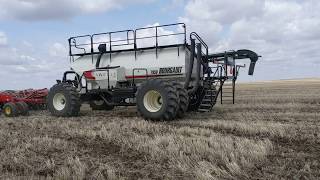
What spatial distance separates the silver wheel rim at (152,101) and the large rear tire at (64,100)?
3237 millimetres

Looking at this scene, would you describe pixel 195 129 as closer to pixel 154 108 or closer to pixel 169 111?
pixel 169 111

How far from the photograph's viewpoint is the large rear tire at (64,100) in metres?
15.8

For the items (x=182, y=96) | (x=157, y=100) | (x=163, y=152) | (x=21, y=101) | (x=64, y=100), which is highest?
(x=182, y=96)

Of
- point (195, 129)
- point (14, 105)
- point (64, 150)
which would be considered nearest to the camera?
point (64, 150)

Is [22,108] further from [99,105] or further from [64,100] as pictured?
[99,105]

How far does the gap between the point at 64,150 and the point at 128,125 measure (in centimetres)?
369

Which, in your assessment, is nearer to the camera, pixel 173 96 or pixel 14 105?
pixel 173 96

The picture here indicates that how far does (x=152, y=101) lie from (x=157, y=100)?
17 centimetres

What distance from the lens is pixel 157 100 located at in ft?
45.8

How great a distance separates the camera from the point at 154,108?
543 inches

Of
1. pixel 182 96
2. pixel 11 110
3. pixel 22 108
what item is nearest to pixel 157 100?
pixel 182 96

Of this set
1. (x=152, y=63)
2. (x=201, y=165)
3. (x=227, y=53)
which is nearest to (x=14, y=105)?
(x=152, y=63)

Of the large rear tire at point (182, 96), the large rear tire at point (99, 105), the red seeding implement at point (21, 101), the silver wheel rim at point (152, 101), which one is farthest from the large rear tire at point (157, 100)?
the red seeding implement at point (21, 101)

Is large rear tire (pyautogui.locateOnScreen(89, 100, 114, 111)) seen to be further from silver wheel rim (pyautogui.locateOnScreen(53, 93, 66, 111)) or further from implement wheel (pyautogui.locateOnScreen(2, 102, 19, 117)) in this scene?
implement wheel (pyautogui.locateOnScreen(2, 102, 19, 117))
